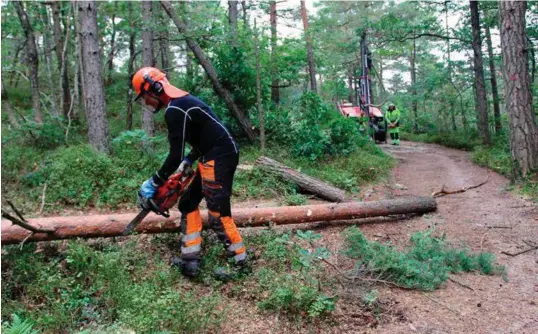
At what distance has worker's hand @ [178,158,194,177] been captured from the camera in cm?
413

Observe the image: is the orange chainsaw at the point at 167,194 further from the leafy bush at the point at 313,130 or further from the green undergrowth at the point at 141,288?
the leafy bush at the point at 313,130

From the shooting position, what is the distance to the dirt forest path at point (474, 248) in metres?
3.41

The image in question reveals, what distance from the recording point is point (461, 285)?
4.13m

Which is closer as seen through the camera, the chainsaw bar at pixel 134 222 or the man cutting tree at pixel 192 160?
the man cutting tree at pixel 192 160

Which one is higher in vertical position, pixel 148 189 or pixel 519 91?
pixel 519 91

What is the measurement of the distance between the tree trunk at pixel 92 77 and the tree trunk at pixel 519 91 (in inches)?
350

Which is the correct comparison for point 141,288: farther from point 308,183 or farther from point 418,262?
point 308,183

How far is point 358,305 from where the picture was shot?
3684mm

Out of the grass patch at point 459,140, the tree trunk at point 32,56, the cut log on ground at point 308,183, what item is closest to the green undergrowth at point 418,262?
the cut log on ground at point 308,183

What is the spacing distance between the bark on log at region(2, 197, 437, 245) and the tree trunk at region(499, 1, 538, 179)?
2745 mm

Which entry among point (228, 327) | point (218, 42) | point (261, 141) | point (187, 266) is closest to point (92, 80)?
point (218, 42)

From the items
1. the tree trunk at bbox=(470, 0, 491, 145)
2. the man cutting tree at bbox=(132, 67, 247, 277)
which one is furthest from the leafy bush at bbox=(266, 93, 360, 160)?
the tree trunk at bbox=(470, 0, 491, 145)

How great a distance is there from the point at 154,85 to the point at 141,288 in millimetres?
2116

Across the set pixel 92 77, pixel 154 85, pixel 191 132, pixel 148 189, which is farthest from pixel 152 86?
pixel 92 77
